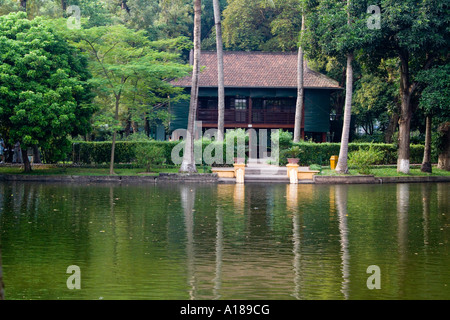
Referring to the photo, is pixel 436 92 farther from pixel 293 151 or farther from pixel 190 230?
pixel 190 230

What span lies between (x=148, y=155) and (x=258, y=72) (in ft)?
59.2

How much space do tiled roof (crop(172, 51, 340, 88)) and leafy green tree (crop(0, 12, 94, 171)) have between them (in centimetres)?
1596

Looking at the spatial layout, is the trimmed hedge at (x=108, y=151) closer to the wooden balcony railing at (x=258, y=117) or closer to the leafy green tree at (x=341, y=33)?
the leafy green tree at (x=341, y=33)

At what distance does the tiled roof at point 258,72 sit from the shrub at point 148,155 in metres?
12.5

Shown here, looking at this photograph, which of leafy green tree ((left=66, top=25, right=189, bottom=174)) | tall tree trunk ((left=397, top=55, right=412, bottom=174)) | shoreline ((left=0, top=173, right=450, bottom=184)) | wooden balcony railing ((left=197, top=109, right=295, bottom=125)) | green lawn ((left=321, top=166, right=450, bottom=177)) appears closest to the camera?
shoreline ((left=0, top=173, right=450, bottom=184))

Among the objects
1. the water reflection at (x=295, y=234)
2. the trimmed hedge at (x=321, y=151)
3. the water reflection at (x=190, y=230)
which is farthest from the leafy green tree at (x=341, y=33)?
the water reflection at (x=190, y=230)

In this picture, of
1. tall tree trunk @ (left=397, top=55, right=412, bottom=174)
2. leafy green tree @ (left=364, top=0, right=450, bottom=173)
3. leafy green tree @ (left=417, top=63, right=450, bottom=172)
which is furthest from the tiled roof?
leafy green tree @ (left=417, top=63, right=450, bottom=172)

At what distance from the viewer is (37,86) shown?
2827cm

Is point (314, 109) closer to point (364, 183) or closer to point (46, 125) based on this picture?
point (364, 183)

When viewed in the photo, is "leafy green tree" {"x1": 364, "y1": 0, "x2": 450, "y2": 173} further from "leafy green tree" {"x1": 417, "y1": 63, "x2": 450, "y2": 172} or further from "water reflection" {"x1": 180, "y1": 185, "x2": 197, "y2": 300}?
"water reflection" {"x1": 180, "y1": 185, "x2": 197, "y2": 300}

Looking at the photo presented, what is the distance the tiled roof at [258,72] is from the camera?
152 feet

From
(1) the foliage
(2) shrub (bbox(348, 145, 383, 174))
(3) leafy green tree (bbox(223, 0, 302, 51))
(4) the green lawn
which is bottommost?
(4) the green lawn

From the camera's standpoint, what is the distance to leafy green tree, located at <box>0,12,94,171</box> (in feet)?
90.6
